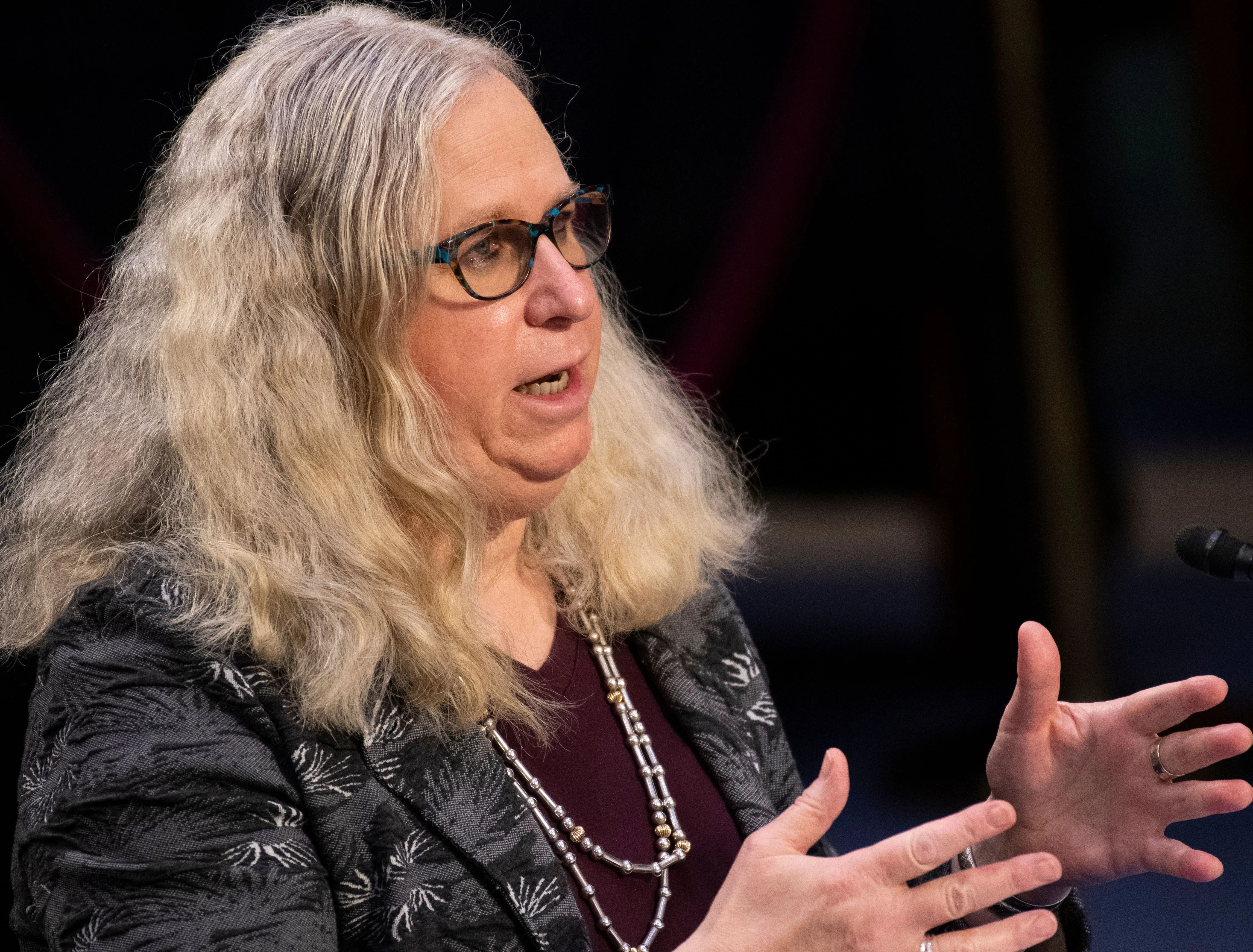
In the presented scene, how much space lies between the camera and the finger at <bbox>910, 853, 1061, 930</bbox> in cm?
92

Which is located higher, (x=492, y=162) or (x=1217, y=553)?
(x=492, y=162)

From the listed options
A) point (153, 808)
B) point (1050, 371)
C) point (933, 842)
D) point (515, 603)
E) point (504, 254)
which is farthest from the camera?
point (1050, 371)

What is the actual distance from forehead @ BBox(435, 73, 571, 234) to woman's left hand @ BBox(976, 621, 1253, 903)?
66 cm

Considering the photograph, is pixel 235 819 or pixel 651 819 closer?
pixel 235 819

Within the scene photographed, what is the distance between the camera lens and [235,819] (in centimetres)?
103

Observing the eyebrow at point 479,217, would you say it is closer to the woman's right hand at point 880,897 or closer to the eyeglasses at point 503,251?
the eyeglasses at point 503,251

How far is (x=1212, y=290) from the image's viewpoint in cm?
325

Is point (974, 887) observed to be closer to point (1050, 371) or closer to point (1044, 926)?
point (1044, 926)

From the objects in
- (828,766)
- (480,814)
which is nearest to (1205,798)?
(828,766)

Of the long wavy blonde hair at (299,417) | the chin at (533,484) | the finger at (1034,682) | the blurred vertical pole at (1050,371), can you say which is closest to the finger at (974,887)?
the finger at (1034,682)

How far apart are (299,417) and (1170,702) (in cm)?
88

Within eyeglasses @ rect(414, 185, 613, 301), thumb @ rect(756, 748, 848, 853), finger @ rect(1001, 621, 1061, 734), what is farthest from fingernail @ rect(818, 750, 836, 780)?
eyeglasses @ rect(414, 185, 613, 301)

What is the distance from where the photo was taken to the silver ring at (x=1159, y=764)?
1.13 meters

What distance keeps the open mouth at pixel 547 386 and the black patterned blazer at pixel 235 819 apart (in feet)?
1.15
